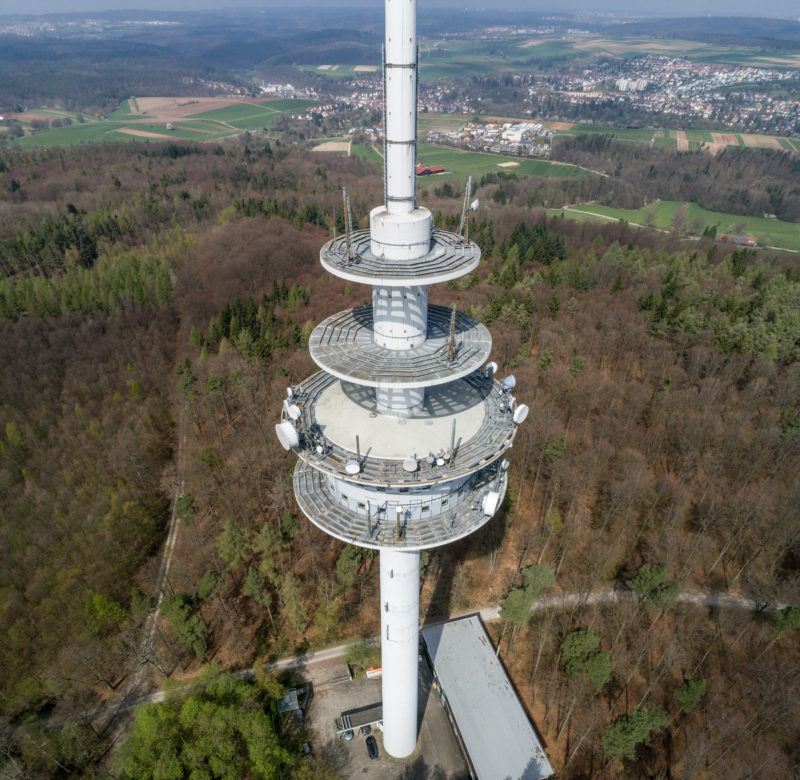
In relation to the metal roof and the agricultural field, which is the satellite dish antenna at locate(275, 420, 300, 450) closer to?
the metal roof

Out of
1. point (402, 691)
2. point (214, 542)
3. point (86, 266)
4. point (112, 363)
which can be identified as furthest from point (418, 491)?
point (86, 266)

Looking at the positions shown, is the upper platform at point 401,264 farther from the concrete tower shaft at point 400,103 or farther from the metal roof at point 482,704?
the metal roof at point 482,704

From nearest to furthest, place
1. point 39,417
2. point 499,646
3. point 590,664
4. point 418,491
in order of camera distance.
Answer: point 418,491, point 590,664, point 499,646, point 39,417

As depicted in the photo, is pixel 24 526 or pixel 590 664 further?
pixel 24 526

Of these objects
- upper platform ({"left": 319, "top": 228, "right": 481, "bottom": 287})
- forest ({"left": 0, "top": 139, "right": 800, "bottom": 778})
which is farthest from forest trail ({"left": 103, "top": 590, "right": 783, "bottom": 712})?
upper platform ({"left": 319, "top": 228, "right": 481, "bottom": 287})

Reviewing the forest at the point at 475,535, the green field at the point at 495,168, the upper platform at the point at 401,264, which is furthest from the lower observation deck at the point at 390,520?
the green field at the point at 495,168

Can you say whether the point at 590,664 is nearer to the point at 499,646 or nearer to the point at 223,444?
the point at 499,646
